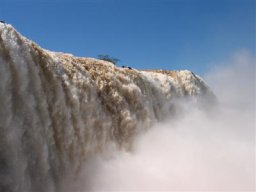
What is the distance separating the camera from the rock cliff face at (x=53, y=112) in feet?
30.0

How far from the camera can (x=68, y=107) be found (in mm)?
11648

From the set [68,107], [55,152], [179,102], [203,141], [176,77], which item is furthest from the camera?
[176,77]

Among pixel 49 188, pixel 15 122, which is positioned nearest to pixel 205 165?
pixel 49 188

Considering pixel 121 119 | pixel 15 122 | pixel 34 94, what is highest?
pixel 121 119

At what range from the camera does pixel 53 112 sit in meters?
10.9

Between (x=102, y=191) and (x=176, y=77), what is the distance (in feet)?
42.2

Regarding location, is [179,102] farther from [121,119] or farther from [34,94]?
[34,94]

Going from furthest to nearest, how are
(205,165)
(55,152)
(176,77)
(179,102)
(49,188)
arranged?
(176,77), (179,102), (205,165), (55,152), (49,188)

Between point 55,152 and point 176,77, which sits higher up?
point 176,77

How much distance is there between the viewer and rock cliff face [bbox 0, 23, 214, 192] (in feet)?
30.0

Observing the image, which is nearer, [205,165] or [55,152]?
[55,152]

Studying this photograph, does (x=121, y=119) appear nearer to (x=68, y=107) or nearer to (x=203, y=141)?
(x=68, y=107)

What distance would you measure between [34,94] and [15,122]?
1160mm

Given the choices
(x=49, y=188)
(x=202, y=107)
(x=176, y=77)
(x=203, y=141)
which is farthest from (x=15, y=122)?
(x=202, y=107)
